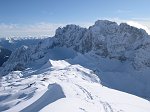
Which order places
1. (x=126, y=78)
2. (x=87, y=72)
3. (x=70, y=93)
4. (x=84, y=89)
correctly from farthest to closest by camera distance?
(x=126, y=78), (x=87, y=72), (x=84, y=89), (x=70, y=93)

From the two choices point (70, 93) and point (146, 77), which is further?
point (146, 77)

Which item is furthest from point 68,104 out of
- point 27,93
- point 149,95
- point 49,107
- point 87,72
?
point 149,95

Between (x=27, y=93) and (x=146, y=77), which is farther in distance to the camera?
(x=146, y=77)

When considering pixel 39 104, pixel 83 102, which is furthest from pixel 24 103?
pixel 83 102

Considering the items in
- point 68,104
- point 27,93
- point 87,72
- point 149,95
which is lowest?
point 149,95

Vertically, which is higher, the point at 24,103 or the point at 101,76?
the point at 24,103

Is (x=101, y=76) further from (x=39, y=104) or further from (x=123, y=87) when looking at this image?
(x=39, y=104)

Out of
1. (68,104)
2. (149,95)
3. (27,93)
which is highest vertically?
(68,104)

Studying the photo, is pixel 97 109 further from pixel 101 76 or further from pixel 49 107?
pixel 101 76

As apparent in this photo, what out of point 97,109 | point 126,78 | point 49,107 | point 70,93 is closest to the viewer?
point 49,107
